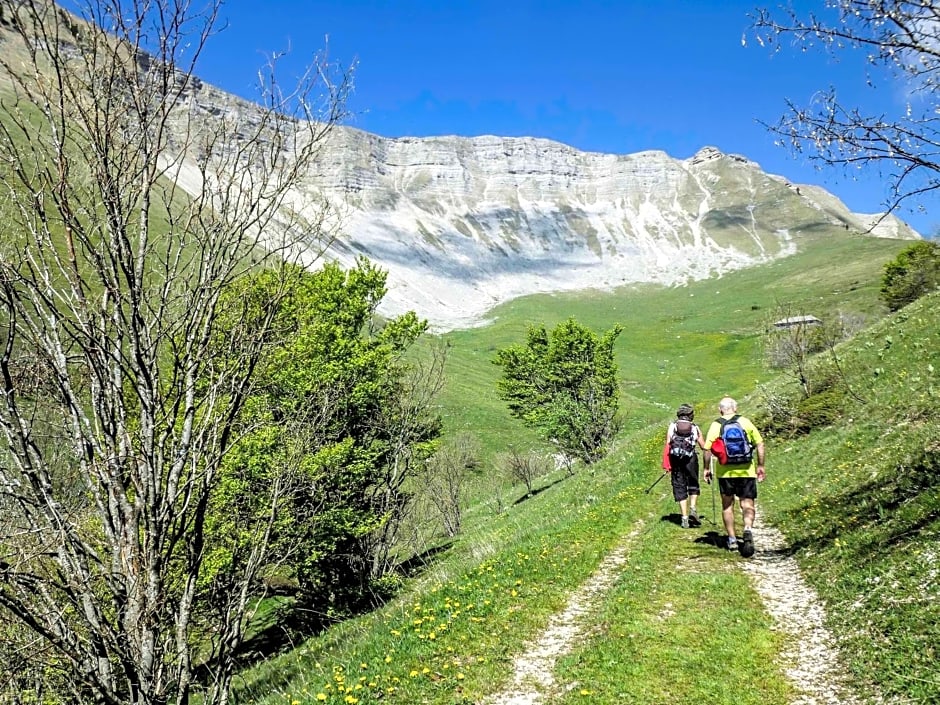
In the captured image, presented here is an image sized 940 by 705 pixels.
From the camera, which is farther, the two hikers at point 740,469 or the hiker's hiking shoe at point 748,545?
the two hikers at point 740,469

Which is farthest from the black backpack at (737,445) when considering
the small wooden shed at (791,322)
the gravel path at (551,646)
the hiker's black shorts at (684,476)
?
the small wooden shed at (791,322)

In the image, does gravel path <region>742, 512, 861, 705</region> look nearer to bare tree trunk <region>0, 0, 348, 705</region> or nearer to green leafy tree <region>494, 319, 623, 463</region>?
bare tree trunk <region>0, 0, 348, 705</region>

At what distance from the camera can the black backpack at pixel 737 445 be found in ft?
38.8

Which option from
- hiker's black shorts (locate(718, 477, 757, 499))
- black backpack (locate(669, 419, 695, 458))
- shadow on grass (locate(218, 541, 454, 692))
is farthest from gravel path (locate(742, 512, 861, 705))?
shadow on grass (locate(218, 541, 454, 692))

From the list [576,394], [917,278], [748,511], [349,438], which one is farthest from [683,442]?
[917,278]

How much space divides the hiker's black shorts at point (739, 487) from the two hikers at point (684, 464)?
2214mm

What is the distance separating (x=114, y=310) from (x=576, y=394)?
38.3 meters

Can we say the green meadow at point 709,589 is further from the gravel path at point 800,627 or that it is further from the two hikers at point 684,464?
the two hikers at point 684,464

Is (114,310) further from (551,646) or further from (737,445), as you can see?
(737,445)

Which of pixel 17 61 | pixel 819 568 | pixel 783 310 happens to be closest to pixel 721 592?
pixel 819 568

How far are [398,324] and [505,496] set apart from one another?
2530 cm

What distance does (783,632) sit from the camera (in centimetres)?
845

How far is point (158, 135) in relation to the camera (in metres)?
4.56

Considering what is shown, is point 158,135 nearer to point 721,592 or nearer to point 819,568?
point 721,592
